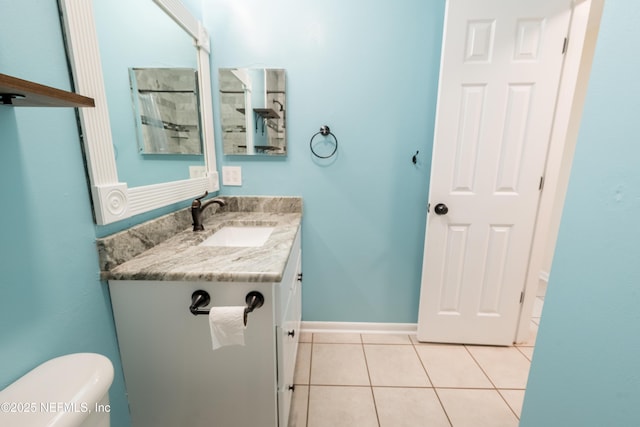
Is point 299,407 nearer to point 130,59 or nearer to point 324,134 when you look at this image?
point 324,134

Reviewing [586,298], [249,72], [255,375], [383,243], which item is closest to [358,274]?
[383,243]

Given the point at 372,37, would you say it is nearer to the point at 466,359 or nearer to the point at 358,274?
the point at 358,274

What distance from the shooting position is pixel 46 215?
0.70 meters

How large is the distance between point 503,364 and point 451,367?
355 mm

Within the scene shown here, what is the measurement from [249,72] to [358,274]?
1540 mm

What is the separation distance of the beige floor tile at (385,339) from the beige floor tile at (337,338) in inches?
2.3

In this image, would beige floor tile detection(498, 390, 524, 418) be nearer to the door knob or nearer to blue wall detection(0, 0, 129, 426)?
the door knob

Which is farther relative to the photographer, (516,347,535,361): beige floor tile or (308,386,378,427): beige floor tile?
(516,347,535,361): beige floor tile

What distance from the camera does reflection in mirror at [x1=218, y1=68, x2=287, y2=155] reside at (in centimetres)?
164

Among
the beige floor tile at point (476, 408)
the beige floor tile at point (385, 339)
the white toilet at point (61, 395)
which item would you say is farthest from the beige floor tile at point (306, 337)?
the white toilet at point (61, 395)

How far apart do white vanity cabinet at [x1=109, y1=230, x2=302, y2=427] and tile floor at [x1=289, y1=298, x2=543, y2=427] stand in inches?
20.4

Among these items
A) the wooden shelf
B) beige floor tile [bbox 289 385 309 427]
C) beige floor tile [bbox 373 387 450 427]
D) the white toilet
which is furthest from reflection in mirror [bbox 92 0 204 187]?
beige floor tile [bbox 373 387 450 427]

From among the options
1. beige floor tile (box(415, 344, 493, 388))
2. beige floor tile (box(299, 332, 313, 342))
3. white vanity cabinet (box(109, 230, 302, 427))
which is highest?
white vanity cabinet (box(109, 230, 302, 427))

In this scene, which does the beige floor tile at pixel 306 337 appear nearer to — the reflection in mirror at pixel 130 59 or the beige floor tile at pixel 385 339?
the beige floor tile at pixel 385 339
